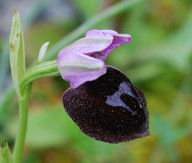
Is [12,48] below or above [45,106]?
above

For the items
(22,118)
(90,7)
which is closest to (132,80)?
(90,7)

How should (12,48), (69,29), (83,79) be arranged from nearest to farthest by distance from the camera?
(83,79)
(12,48)
(69,29)

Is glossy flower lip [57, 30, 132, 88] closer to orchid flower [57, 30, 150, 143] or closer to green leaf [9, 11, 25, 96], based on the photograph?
orchid flower [57, 30, 150, 143]

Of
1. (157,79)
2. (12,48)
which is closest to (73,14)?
(157,79)

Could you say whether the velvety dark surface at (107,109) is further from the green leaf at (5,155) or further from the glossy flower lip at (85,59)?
the green leaf at (5,155)

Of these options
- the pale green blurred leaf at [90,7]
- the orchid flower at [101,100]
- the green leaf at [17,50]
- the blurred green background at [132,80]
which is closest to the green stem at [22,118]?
the green leaf at [17,50]

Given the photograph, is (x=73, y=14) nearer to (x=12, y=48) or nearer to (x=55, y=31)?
(x=55, y=31)

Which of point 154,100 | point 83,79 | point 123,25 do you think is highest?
point 83,79

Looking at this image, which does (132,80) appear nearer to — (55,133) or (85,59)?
(55,133)

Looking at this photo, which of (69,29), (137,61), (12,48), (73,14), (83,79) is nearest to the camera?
(83,79)
